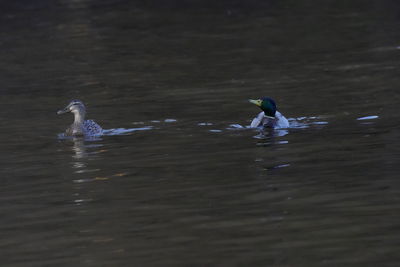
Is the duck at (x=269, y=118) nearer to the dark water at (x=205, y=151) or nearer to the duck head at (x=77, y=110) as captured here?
the dark water at (x=205, y=151)

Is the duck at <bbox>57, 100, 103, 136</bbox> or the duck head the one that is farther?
the duck head

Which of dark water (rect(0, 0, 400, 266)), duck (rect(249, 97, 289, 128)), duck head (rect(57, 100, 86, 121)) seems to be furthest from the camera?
duck head (rect(57, 100, 86, 121))

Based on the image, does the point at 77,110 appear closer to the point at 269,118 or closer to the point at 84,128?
the point at 84,128

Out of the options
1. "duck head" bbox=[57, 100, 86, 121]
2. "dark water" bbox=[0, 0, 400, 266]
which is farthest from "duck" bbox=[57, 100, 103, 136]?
"dark water" bbox=[0, 0, 400, 266]

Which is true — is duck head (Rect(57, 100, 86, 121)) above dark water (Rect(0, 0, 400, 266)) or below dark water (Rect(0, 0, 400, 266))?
above

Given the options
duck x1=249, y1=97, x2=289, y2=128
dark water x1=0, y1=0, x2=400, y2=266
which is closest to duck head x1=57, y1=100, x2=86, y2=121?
dark water x1=0, y1=0, x2=400, y2=266

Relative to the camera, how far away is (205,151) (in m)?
A: 14.6

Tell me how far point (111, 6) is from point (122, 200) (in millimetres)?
28919

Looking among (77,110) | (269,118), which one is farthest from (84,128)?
(269,118)

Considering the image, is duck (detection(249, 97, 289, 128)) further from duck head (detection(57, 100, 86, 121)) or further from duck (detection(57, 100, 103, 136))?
duck head (detection(57, 100, 86, 121))

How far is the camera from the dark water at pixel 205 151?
963 centimetres

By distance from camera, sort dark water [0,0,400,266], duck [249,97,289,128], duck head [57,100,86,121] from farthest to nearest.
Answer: duck head [57,100,86,121]
duck [249,97,289,128]
dark water [0,0,400,266]

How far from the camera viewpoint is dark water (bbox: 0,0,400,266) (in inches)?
379

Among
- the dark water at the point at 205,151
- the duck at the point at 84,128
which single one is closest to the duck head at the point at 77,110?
the duck at the point at 84,128
